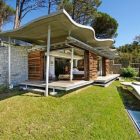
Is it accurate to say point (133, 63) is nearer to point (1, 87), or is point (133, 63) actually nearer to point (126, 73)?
point (126, 73)

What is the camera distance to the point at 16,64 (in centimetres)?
1078

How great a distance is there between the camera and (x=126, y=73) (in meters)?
20.3

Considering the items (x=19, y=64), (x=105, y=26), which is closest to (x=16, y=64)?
(x=19, y=64)

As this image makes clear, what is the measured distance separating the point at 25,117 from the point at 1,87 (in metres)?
4.64

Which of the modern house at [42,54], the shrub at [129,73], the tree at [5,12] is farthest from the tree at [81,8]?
the modern house at [42,54]

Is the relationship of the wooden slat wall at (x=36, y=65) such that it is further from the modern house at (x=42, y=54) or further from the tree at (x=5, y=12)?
the tree at (x=5, y=12)

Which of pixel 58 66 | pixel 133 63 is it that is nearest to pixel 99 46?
pixel 58 66

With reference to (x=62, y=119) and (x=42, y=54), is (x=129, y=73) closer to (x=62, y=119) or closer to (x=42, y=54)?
(x=42, y=54)

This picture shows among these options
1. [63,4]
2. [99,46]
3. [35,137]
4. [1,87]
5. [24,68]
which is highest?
[63,4]

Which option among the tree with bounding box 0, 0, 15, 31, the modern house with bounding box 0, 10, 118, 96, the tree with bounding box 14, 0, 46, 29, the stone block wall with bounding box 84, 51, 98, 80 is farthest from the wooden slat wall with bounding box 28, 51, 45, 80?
the tree with bounding box 0, 0, 15, 31

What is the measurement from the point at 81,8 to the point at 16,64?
12190 millimetres

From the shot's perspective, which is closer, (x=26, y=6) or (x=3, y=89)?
(x=3, y=89)

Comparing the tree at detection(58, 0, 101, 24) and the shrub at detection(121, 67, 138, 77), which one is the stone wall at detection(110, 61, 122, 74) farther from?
the tree at detection(58, 0, 101, 24)

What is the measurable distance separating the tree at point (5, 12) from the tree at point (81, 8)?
5.36 m
